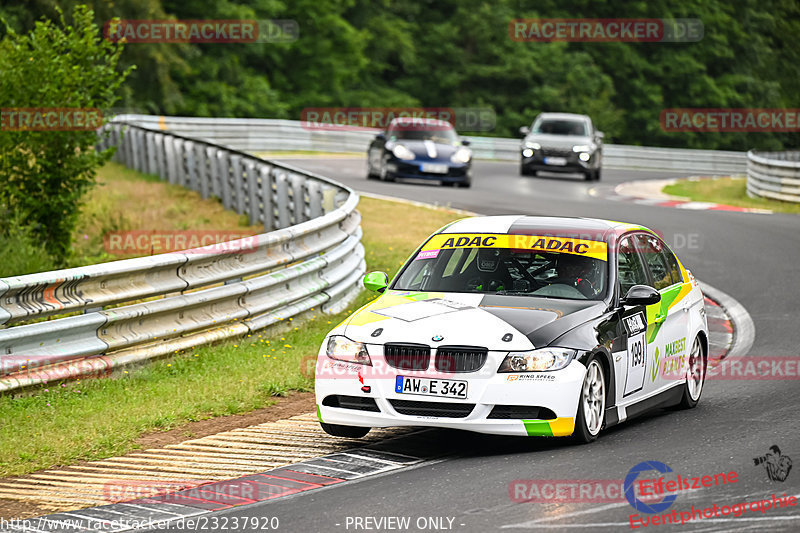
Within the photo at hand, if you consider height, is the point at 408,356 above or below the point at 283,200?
above

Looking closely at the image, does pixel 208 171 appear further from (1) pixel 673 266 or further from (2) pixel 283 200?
(1) pixel 673 266

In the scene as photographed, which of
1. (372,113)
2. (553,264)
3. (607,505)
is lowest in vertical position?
(372,113)

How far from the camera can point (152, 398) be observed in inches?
366

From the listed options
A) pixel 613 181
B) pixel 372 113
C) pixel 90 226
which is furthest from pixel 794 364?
pixel 372 113

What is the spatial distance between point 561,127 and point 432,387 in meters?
27.4

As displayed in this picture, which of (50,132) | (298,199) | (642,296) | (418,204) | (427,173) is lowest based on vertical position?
(427,173)

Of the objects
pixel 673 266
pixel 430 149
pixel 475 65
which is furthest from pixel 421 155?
pixel 475 65

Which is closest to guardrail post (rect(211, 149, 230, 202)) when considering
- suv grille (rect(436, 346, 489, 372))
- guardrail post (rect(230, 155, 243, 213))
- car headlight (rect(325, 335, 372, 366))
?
guardrail post (rect(230, 155, 243, 213))

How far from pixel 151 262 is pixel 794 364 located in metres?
5.65

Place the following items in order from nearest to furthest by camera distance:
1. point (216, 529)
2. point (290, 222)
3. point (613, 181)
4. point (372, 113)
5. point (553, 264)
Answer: point (216, 529) → point (553, 264) → point (290, 222) → point (613, 181) → point (372, 113)

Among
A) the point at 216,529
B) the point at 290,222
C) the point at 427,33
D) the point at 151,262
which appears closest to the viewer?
the point at 216,529

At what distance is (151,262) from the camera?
33.4 feet

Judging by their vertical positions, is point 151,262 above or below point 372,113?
above

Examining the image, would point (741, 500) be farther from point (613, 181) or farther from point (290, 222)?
point (613, 181)
